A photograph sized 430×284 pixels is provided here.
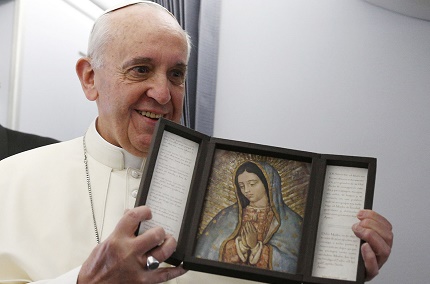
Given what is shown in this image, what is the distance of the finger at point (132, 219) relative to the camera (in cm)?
157

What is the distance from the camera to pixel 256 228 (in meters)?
1.74

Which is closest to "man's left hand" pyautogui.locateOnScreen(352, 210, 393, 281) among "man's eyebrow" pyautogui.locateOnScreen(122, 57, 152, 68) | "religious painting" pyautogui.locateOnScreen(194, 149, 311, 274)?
"religious painting" pyautogui.locateOnScreen(194, 149, 311, 274)

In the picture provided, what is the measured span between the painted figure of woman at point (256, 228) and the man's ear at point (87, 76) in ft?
3.11

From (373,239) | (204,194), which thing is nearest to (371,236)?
(373,239)

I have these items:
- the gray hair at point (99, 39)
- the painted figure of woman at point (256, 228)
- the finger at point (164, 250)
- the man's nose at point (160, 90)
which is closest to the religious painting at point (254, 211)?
the painted figure of woman at point (256, 228)

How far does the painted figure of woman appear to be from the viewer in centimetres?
169

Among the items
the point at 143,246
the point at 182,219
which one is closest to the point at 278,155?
the point at 182,219

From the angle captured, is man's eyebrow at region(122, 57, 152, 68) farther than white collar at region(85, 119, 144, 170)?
No

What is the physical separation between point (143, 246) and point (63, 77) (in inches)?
99.0

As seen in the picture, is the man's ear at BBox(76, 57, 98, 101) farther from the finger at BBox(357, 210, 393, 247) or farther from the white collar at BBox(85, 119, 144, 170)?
the finger at BBox(357, 210, 393, 247)

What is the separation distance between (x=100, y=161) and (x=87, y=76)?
353mm

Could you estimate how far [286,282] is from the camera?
169 cm

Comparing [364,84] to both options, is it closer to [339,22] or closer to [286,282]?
[339,22]

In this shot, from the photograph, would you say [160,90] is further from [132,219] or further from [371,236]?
[371,236]
